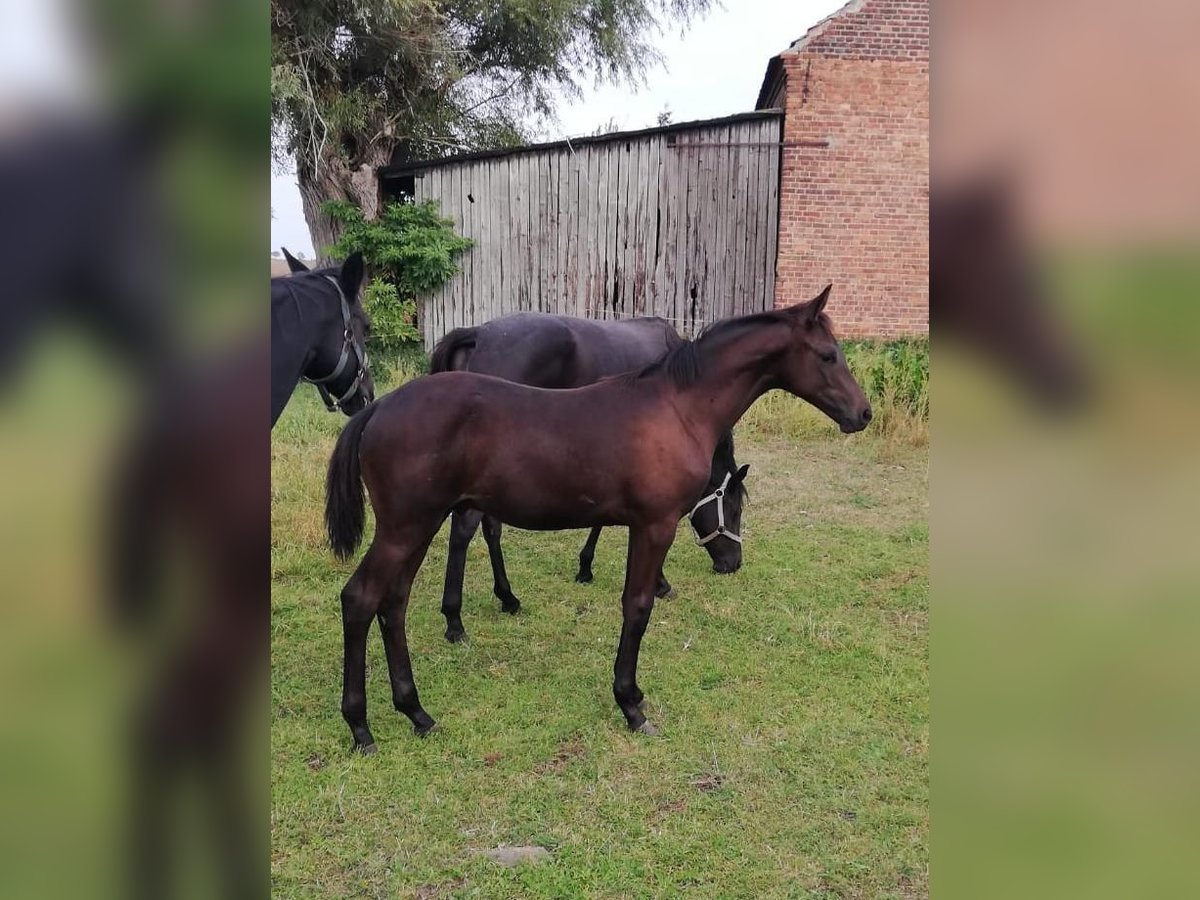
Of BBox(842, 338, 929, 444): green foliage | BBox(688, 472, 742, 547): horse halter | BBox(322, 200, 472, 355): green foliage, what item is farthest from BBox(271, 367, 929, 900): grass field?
BBox(322, 200, 472, 355): green foliage

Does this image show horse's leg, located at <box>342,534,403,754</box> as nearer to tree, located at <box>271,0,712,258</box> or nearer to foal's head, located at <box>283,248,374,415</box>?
foal's head, located at <box>283,248,374,415</box>

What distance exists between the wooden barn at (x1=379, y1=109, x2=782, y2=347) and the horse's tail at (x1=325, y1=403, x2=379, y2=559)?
28.3 feet

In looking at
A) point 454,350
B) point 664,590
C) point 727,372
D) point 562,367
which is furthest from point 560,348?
point 727,372

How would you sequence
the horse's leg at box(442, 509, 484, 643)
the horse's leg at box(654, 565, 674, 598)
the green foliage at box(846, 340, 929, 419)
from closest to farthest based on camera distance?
the horse's leg at box(442, 509, 484, 643) < the horse's leg at box(654, 565, 674, 598) < the green foliage at box(846, 340, 929, 419)

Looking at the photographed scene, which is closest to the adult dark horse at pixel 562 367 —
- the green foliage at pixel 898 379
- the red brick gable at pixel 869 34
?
the green foliage at pixel 898 379

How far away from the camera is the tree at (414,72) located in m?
12.6

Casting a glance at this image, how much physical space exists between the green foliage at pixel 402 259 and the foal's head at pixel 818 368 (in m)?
8.66

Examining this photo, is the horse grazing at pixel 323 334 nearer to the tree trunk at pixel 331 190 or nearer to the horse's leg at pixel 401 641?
the horse's leg at pixel 401 641

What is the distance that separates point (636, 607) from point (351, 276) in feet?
7.18

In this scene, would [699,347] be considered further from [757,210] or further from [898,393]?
[757,210]

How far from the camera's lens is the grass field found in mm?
2910

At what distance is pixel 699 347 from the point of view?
3.91m

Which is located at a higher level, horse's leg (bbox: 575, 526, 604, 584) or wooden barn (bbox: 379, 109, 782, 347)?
wooden barn (bbox: 379, 109, 782, 347)
